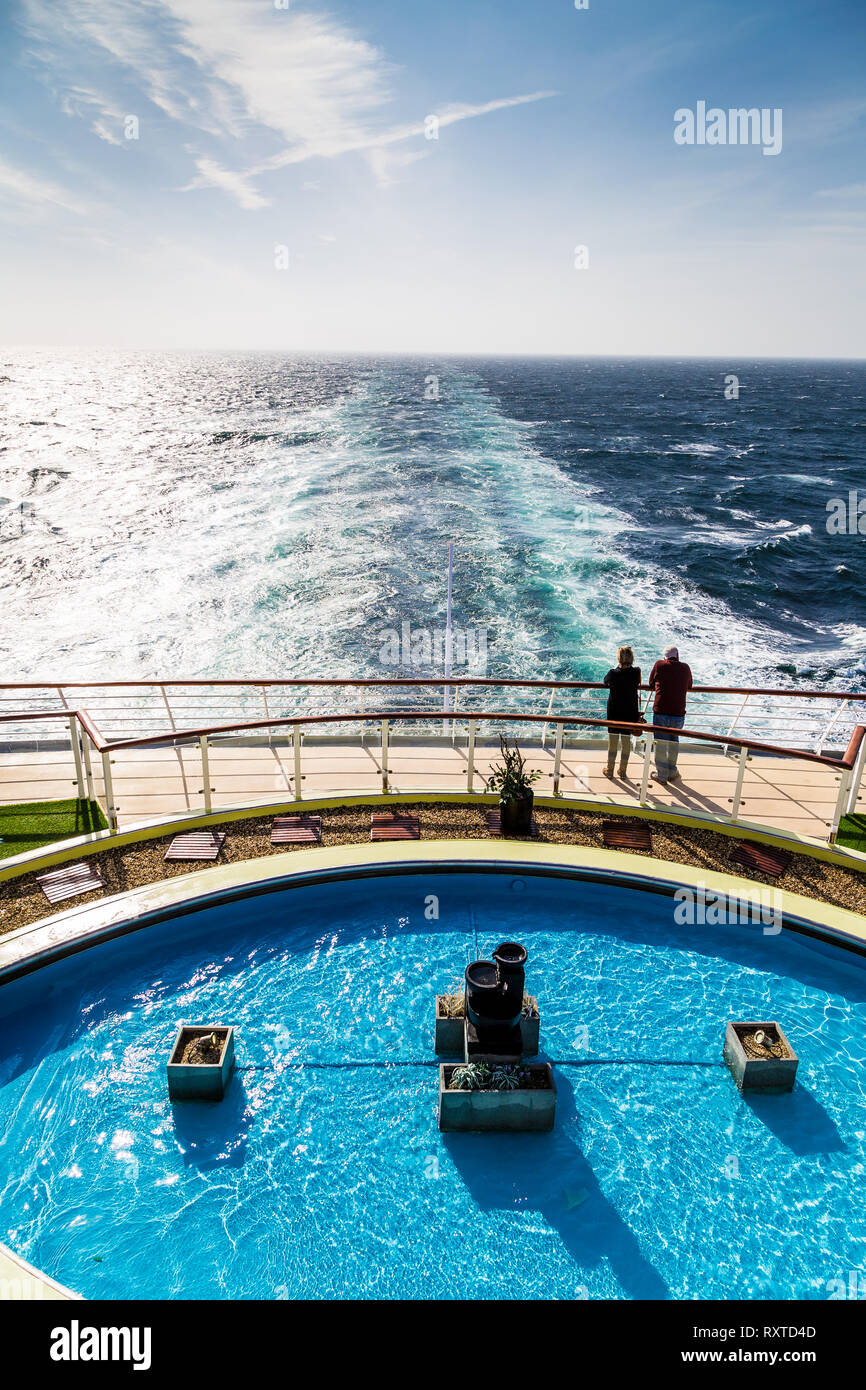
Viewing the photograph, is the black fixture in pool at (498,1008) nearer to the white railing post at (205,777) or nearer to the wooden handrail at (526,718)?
the wooden handrail at (526,718)

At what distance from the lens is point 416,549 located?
31.6 m

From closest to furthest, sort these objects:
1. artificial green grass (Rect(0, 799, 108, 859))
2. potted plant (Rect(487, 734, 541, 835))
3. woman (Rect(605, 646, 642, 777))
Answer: artificial green grass (Rect(0, 799, 108, 859))
potted plant (Rect(487, 734, 541, 835))
woman (Rect(605, 646, 642, 777))

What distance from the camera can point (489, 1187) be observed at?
18.6 feet

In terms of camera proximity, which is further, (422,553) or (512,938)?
(422,553)

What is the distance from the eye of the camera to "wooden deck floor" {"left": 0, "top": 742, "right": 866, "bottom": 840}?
9.99m

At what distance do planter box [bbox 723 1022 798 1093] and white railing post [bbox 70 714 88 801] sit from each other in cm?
765

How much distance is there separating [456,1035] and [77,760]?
5829mm

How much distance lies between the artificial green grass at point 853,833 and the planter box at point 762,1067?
134 inches

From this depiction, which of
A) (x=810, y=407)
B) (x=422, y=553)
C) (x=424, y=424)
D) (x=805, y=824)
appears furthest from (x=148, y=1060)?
(x=810, y=407)

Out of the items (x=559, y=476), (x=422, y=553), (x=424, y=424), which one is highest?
(x=424, y=424)

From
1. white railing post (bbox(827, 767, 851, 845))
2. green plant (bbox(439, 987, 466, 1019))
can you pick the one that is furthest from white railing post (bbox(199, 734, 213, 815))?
white railing post (bbox(827, 767, 851, 845))

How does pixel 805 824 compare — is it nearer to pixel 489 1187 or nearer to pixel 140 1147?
pixel 489 1187

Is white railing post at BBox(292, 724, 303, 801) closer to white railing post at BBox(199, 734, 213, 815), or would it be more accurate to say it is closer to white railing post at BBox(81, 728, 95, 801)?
white railing post at BBox(199, 734, 213, 815)
